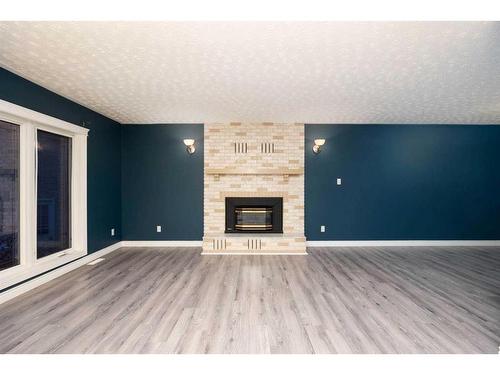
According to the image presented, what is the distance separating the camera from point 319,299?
2.80m

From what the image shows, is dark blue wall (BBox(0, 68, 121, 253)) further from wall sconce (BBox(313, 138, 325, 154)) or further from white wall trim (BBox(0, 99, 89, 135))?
wall sconce (BBox(313, 138, 325, 154))

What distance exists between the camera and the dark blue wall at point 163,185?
5.32 meters

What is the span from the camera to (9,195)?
2.95 m

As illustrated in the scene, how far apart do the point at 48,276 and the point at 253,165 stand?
3745 mm

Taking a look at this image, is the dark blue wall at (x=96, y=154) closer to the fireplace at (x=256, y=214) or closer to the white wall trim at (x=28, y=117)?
the white wall trim at (x=28, y=117)

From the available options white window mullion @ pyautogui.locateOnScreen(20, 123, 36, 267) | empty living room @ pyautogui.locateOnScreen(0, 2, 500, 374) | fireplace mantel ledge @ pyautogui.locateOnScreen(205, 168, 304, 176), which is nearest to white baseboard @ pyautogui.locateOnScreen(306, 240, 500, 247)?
empty living room @ pyautogui.locateOnScreen(0, 2, 500, 374)

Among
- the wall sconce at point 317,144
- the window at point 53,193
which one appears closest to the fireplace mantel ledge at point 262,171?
the wall sconce at point 317,144

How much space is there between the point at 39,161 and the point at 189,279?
2.56 m

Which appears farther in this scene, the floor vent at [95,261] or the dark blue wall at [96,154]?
the floor vent at [95,261]

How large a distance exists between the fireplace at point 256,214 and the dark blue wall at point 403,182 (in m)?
0.67

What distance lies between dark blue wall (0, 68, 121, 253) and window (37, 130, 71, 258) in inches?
12.7

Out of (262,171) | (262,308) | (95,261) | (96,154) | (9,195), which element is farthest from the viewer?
(262,171)

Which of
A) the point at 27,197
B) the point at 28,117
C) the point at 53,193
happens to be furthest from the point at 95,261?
the point at 28,117

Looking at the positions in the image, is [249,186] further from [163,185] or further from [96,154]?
[96,154]
